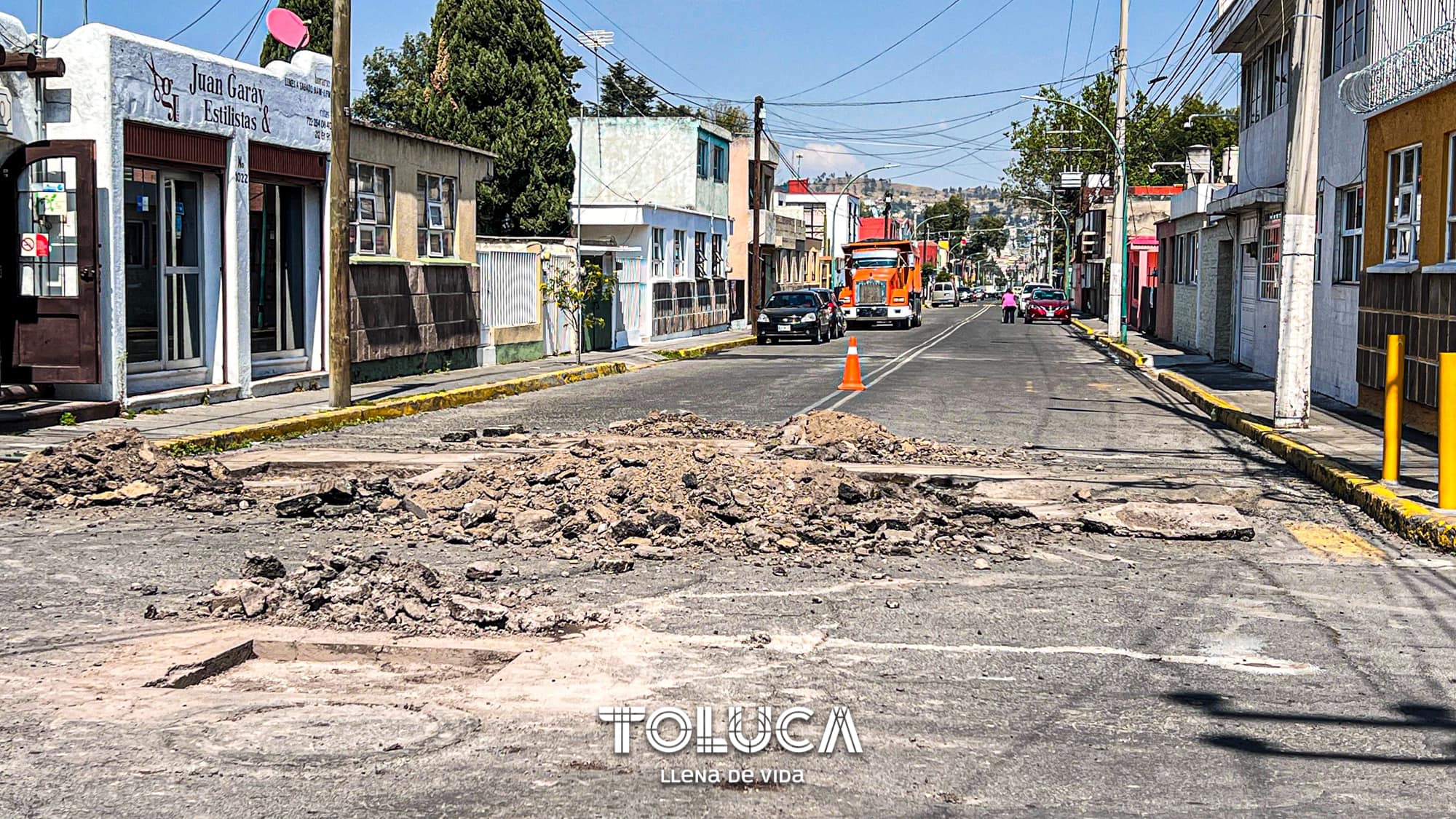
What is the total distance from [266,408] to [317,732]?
1335 cm

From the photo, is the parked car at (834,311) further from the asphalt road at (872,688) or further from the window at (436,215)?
the asphalt road at (872,688)

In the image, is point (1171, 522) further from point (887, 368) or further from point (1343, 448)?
point (887, 368)

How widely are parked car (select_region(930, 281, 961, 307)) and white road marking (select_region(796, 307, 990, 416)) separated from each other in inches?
2617

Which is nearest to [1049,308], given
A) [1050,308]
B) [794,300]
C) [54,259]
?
[1050,308]

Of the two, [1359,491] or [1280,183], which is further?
[1280,183]

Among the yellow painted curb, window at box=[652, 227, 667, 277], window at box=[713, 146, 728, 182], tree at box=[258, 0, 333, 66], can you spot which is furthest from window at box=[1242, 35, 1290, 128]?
window at box=[713, 146, 728, 182]

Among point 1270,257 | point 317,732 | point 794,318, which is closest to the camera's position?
point 317,732

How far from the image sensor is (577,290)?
30.6 metres

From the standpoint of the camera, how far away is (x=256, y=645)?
21.3ft

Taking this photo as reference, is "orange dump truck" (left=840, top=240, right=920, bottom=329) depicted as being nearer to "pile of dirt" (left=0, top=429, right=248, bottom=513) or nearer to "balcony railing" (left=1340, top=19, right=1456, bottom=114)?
"balcony railing" (left=1340, top=19, right=1456, bottom=114)

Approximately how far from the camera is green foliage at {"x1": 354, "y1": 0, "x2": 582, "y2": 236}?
4434 centimetres

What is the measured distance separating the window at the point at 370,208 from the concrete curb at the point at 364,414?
315 cm

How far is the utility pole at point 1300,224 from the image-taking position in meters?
15.9

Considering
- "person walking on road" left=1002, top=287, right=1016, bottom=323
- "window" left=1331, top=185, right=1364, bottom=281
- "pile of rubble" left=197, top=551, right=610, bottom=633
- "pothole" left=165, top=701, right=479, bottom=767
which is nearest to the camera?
"pothole" left=165, top=701, right=479, bottom=767
